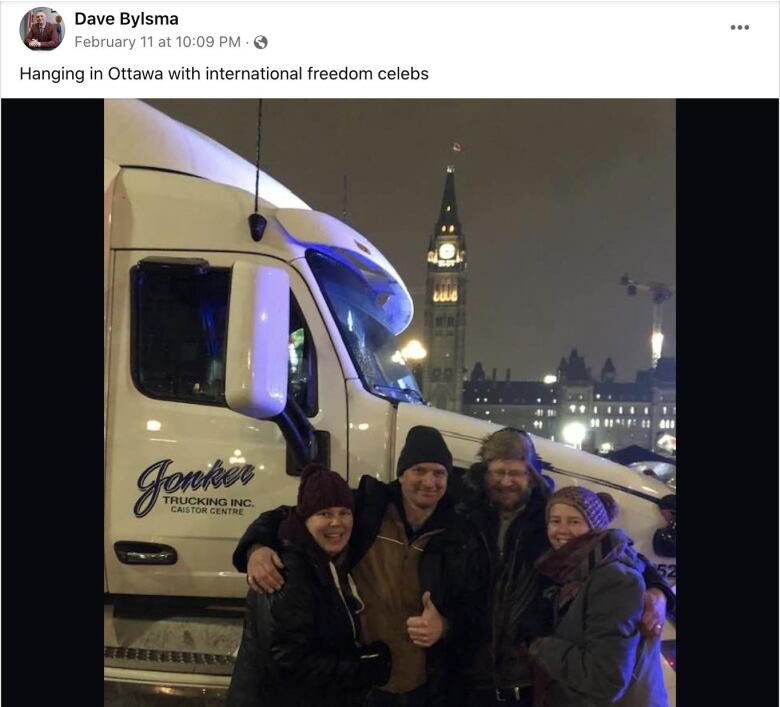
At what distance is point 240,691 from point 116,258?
190cm

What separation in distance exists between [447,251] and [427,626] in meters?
1.64

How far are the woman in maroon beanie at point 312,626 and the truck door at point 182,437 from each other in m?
0.32

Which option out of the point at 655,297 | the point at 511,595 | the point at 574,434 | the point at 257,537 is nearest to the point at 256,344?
the point at 257,537

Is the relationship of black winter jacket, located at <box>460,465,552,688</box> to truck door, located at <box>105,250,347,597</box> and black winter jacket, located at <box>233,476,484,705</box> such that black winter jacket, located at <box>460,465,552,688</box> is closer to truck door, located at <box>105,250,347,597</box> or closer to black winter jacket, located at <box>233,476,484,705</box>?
black winter jacket, located at <box>233,476,484,705</box>

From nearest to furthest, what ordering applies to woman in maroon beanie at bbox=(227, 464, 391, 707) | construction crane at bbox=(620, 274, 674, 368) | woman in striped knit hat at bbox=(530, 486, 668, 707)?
Result: woman in striped knit hat at bbox=(530, 486, 668, 707) → woman in maroon beanie at bbox=(227, 464, 391, 707) → construction crane at bbox=(620, 274, 674, 368)

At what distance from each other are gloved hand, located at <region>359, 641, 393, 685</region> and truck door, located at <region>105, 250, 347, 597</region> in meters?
0.65

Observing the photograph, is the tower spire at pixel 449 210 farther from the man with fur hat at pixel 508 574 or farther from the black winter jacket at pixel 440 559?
the black winter jacket at pixel 440 559

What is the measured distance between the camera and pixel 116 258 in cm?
272

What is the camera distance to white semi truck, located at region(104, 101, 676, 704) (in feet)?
8.72

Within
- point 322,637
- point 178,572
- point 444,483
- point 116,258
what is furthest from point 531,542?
point 116,258
